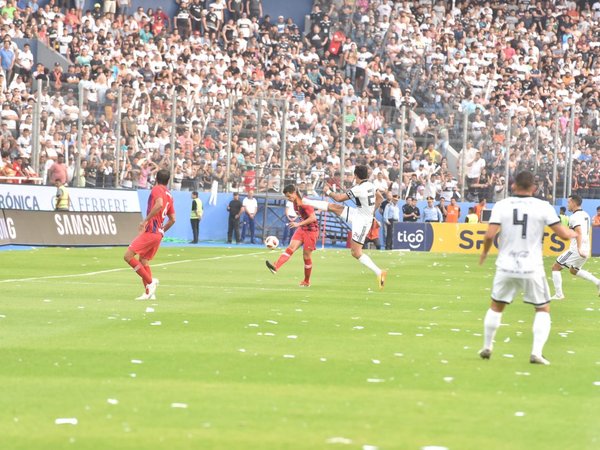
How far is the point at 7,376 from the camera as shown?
11625 millimetres

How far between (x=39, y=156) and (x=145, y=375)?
1125 inches

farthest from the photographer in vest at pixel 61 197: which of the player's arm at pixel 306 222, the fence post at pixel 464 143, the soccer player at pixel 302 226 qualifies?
the fence post at pixel 464 143

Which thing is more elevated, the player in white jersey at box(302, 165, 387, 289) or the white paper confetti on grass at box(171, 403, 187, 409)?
the player in white jersey at box(302, 165, 387, 289)

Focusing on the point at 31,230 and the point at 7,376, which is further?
the point at 31,230

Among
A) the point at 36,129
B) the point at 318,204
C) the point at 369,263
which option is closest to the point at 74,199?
the point at 36,129

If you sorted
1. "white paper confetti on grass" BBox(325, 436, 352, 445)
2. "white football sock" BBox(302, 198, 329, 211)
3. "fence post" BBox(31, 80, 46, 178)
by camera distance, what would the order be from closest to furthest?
"white paper confetti on grass" BBox(325, 436, 352, 445) < "white football sock" BBox(302, 198, 329, 211) < "fence post" BBox(31, 80, 46, 178)

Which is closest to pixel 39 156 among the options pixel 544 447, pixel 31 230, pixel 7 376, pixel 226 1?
pixel 31 230

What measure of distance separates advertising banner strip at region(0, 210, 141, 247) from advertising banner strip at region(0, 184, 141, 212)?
27 cm

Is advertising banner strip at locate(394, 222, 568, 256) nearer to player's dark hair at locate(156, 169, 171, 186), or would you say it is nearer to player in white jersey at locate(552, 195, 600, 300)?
player in white jersey at locate(552, 195, 600, 300)

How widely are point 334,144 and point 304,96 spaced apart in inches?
105

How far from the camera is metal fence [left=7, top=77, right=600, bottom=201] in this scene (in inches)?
1676

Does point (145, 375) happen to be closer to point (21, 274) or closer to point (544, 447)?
point (544, 447)

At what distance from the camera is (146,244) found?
2061 centimetres

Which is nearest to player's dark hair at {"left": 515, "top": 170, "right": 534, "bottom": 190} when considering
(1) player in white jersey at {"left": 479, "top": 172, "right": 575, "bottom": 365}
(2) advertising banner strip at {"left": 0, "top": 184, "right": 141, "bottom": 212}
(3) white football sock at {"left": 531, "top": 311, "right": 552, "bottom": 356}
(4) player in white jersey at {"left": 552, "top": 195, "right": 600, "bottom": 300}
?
(1) player in white jersey at {"left": 479, "top": 172, "right": 575, "bottom": 365}
